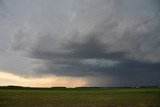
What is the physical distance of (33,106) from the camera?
3922cm

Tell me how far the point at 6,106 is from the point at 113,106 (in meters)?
14.4

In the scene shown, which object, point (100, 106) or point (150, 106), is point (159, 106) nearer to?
point (150, 106)

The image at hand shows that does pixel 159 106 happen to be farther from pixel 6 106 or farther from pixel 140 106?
pixel 6 106

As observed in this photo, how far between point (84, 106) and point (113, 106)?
12.6 ft

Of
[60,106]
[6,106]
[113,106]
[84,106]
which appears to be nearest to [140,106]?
[113,106]

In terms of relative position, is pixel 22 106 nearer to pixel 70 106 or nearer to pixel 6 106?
pixel 6 106

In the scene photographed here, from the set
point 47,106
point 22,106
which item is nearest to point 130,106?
point 47,106

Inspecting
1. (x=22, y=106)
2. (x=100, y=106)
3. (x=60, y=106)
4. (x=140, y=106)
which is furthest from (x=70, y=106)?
(x=140, y=106)

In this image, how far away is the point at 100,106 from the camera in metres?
39.3

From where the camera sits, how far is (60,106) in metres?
39.2

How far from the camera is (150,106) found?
39.9 metres

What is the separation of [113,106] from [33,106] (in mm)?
10576

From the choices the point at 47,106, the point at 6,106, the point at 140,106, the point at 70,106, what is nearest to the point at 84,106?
the point at 70,106

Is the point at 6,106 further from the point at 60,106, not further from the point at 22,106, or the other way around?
the point at 60,106
